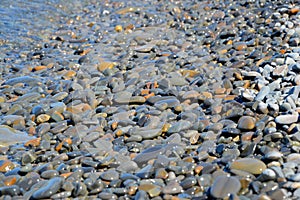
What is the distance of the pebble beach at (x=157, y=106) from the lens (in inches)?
170

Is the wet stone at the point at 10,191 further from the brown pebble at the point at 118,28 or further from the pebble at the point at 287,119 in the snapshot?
the brown pebble at the point at 118,28

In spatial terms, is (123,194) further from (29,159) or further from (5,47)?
(5,47)

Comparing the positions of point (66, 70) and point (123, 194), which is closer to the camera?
point (123, 194)

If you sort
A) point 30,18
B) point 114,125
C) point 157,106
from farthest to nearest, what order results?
1. point 30,18
2. point 157,106
3. point 114,125

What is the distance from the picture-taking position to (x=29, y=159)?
4926 mm

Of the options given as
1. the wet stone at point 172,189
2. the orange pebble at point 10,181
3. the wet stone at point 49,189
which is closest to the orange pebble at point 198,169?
the wet stone at point 172,189

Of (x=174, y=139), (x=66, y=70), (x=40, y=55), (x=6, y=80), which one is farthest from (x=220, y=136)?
(x=40, y=55)

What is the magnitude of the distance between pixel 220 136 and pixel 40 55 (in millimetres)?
4136

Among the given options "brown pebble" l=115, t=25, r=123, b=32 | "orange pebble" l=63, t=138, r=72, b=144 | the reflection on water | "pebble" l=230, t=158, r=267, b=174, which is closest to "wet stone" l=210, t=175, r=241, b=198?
"pebble" l=230, t=158, r=267, b=174

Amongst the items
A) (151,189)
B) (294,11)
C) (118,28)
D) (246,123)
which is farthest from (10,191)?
(294,11)

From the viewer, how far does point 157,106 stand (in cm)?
577

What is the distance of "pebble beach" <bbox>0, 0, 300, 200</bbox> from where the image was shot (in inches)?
170

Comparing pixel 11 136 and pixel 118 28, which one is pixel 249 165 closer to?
pixel 11 136

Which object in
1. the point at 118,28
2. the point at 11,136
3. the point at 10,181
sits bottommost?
the point at 118,28
